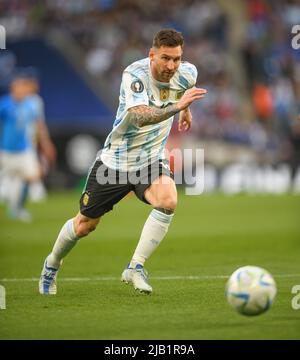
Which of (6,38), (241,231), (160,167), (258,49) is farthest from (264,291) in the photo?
(258,49)

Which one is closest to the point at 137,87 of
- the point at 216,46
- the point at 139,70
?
the point at 139,70

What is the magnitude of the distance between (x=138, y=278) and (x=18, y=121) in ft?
35.7

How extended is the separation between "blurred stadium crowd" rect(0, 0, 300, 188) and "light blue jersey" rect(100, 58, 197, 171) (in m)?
16.9

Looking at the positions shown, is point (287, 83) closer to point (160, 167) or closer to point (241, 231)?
point (241, 231)

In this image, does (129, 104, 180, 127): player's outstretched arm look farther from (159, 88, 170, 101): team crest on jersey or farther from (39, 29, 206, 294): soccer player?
(159, 88, 170, 101): team crest on jersey

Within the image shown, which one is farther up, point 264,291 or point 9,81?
point 9,81

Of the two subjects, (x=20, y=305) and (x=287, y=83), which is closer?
(x=20, y=305)

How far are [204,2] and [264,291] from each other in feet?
75.4

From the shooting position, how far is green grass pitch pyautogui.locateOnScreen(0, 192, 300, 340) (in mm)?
6387

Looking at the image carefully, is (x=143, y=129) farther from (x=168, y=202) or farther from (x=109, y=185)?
(x=168, y=202)

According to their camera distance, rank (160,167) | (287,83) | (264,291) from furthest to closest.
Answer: (287,83) < (160,167) < (264,291)

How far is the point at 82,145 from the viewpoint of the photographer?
78.3 feet
